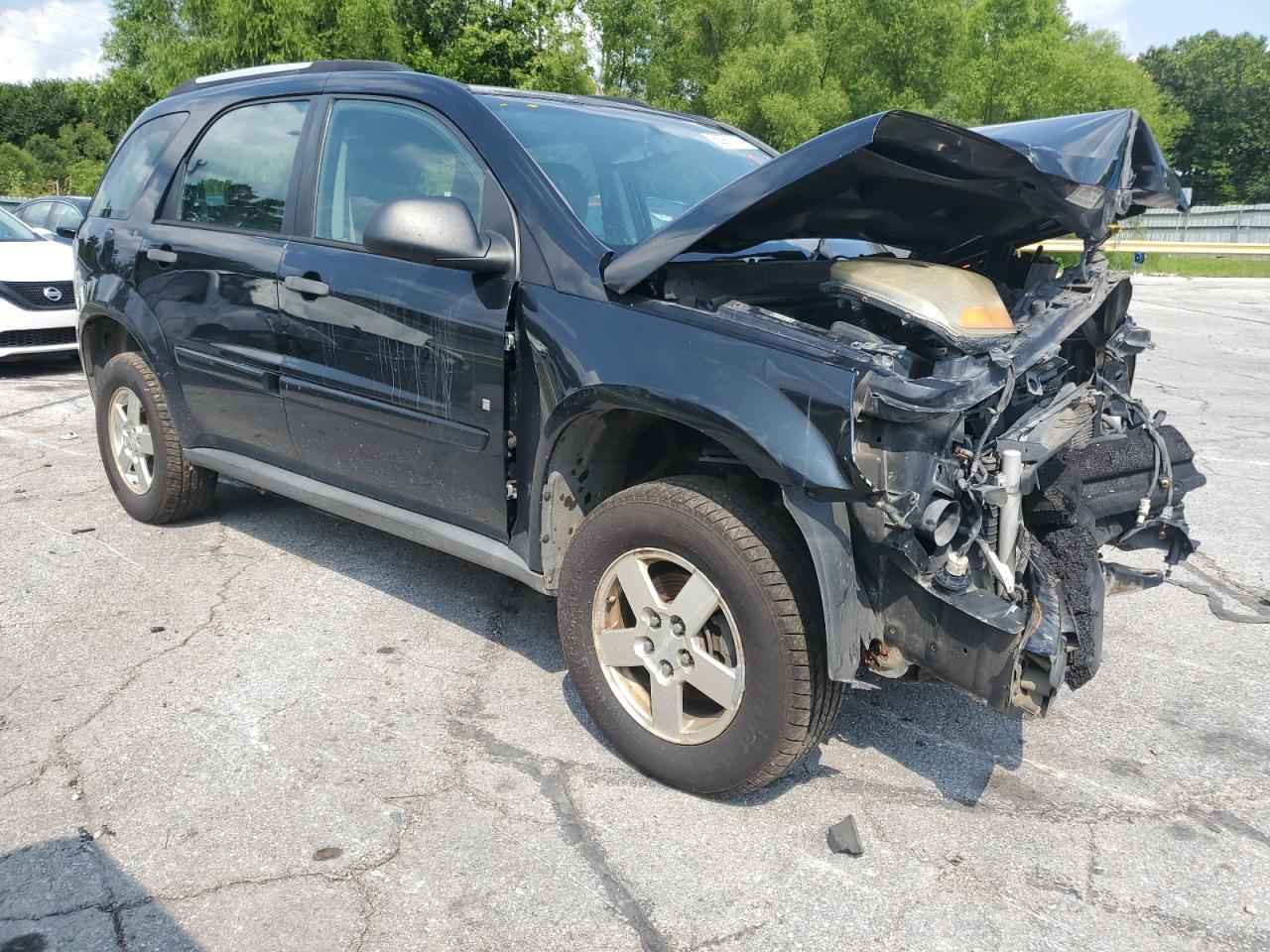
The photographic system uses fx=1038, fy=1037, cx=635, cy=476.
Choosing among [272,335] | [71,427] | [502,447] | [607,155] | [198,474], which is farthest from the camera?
[71,427]

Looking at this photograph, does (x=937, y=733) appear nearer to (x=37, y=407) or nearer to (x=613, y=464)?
(x=613, y=464)

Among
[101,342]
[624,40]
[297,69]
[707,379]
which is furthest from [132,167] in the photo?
[624,40]

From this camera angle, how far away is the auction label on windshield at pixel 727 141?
4.21 metres

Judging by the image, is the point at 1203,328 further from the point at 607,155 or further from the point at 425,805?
the point at 425,805

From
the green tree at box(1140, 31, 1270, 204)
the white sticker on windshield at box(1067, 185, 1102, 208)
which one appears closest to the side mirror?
the white sticker on windshield at box(1067, 185, 1102, 208)

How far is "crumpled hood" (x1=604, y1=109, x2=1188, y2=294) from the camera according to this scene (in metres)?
2.48

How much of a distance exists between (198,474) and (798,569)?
3.32 m

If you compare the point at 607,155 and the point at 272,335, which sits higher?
the point at 607,155

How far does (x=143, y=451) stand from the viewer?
4.92 meters

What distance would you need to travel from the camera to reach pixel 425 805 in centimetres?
281

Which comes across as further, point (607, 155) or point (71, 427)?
point (71, 427)

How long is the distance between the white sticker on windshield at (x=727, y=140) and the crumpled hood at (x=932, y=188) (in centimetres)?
110

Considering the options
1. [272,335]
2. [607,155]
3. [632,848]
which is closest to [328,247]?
[272,335]

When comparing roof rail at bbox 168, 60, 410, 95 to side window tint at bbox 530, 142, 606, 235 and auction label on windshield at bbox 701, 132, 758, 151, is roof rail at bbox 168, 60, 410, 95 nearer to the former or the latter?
side window tint at bbox 530, 142, 606, 235
